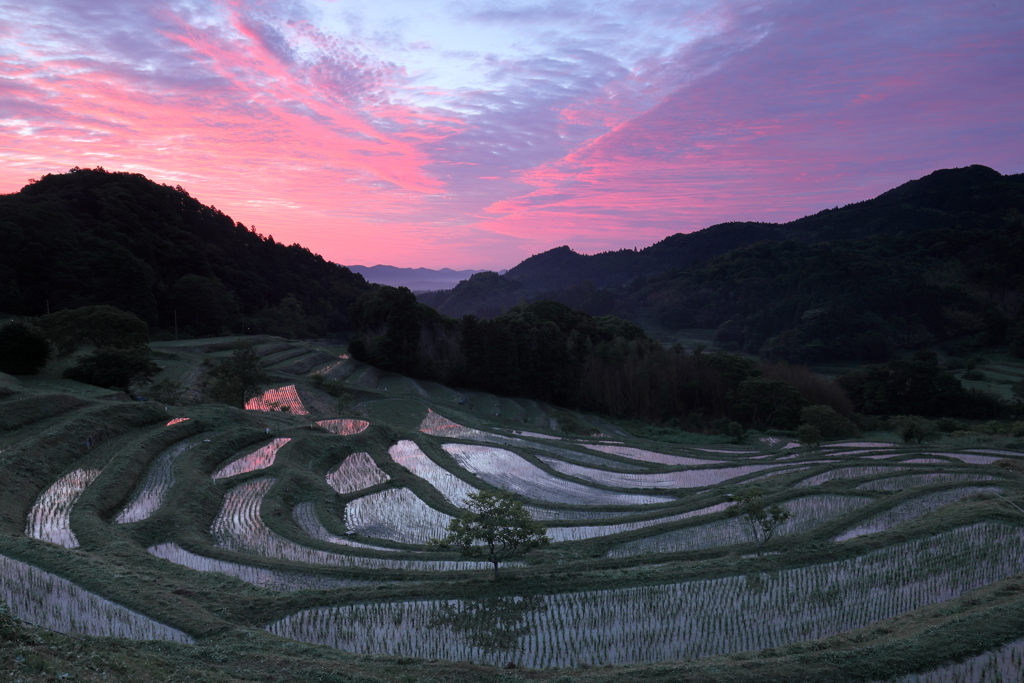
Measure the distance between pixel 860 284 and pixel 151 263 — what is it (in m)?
99.3

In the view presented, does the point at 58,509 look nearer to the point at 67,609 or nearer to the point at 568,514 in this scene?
the point at 67,609

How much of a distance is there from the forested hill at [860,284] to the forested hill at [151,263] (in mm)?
60986

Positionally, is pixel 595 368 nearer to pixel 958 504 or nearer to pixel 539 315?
pixel 539 315

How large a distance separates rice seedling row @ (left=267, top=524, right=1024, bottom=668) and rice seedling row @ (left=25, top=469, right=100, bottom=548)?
24.2 ft

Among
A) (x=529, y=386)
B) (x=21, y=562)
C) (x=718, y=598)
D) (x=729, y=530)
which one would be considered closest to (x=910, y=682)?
(x=718, y=598)

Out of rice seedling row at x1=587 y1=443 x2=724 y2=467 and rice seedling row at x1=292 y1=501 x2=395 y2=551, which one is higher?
rice seedling row at x1=292 y1=501 x2=395 y2=551

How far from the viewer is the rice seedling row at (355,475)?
19.3 metres

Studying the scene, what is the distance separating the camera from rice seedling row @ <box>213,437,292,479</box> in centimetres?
1894

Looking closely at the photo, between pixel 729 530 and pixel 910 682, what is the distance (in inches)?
303

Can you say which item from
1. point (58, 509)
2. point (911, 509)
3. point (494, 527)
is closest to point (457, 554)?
point (494, 527)

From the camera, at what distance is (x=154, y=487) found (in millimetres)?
16594

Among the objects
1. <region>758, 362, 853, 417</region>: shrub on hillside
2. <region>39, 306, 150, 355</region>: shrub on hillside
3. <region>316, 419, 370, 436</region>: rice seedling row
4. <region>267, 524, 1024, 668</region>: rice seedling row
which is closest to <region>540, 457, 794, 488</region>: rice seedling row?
<region>316, 419, 370, 436</region>: rice seedling row

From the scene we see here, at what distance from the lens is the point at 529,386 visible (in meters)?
54.0

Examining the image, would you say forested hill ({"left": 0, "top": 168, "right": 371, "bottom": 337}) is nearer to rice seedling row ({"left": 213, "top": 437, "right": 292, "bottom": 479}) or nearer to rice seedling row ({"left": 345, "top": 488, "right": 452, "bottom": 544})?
rice seedling row ({"left": 213, "top": 437, "right": 292, "bottom": 479})
